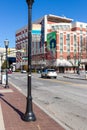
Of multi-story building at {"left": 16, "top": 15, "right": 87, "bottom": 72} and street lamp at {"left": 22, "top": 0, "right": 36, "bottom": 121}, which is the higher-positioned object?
multi-story building at {"left": 16, "top": 15, "right": 87, "bottom": 72}

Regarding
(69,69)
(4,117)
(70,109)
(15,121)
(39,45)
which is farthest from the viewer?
(39,45)

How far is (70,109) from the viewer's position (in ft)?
43.8

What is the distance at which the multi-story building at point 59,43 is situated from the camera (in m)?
124

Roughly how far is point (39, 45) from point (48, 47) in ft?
35.9

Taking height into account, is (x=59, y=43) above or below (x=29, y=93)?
above

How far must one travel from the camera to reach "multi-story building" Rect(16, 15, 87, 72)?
123581 mm

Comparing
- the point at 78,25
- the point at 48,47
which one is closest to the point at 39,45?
the point at 48,47

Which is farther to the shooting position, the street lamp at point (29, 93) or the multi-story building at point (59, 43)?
the multi-story building at point (59, 43)

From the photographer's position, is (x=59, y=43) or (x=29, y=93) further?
(x=59, y=43)

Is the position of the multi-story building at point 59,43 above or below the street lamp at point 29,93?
above

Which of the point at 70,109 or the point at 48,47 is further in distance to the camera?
the point at 48,47

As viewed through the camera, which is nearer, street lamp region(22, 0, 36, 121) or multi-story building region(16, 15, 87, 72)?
street lamp region(22, 0, 36, 121)

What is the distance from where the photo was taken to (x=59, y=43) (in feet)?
411

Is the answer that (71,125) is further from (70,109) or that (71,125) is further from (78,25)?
(78,25)
